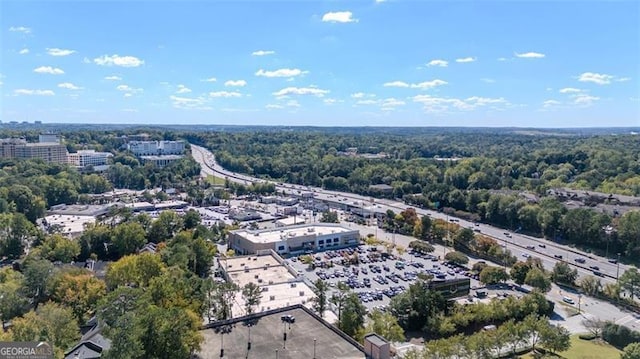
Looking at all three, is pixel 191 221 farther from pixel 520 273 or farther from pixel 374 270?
pixel 520 273

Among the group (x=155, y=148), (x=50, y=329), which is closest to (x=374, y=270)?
(x=50, y=329)

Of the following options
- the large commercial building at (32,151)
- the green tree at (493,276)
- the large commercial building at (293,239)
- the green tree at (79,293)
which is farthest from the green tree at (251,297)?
the large commercial building at (32,151)

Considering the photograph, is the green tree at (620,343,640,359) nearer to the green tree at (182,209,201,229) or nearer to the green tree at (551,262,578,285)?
the green tree at (551,262,578,285)

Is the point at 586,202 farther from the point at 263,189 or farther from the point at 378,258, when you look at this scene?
the point at 263,189

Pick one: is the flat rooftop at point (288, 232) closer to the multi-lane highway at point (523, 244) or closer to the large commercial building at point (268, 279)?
the large commercial building at point (268, 279)

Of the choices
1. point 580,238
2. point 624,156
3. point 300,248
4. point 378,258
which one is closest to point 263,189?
point 300,248

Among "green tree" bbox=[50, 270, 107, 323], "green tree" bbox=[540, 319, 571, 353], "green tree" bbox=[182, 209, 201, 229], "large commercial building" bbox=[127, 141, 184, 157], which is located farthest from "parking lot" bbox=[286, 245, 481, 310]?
"large commercial building" bbox=[127, 141, 184, 157]
